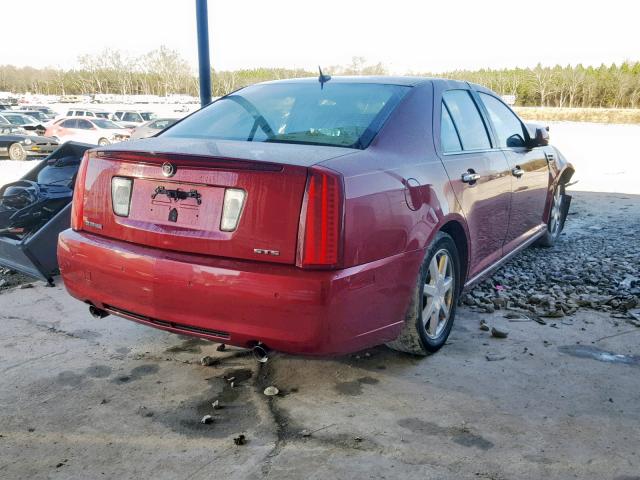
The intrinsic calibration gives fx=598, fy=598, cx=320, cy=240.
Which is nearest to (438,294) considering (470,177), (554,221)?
(470,177)

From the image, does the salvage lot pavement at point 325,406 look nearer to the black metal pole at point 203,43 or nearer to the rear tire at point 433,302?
the rear tire at point 433,302

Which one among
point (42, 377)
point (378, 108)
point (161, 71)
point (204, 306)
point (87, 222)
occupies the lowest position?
point (42, 377)

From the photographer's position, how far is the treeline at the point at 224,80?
77.2 m

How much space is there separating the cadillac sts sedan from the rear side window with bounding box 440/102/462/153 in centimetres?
1

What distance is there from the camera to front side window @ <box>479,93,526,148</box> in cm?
443

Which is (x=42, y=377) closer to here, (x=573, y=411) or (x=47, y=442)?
(x=47, y=442)

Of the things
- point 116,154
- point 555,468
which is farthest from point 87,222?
point 555,468

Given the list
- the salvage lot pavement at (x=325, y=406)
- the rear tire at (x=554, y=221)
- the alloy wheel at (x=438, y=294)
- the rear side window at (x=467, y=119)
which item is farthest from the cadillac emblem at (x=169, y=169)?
the rear tire at (x=554, y=221)

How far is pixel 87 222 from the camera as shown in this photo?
307cm

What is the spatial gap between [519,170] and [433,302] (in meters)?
1.58

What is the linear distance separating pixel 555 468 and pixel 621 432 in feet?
1.58

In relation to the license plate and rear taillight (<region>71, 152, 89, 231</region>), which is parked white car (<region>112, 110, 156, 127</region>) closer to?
rear taillight (<region>71, 152, 89, 231</region>)

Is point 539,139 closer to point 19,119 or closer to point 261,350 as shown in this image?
→ point 261,350

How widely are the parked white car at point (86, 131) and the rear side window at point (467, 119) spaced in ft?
61.5
